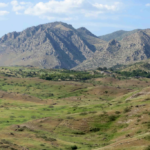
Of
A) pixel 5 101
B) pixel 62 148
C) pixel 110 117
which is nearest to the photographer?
pixel 62 148

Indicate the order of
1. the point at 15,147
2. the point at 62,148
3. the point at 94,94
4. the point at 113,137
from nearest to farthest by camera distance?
the point at 15,147
the point at 62,148
the point at 113,137
the point at 94,94

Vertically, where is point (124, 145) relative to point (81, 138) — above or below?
above

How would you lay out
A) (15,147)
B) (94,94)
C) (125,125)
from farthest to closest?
1. (94,94)
2. (125,125)
3. (15,147)

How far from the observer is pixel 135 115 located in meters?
88.7

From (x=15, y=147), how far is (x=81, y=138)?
26.5 m

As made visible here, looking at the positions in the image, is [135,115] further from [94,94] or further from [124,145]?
[94,94]

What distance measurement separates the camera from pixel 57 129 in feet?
292

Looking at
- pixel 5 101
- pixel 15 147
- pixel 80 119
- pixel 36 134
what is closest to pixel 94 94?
pixel 5 101

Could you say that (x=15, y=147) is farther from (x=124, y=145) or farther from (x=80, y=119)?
(x=80, y=119)

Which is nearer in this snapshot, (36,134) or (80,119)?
(36,134)

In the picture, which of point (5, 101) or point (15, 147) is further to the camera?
point (5, 101)

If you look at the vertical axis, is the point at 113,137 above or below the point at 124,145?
below

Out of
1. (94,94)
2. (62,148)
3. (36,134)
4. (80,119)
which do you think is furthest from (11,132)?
(94,94)

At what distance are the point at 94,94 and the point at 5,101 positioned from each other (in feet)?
210
